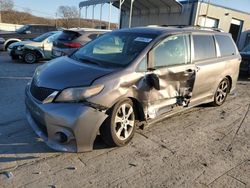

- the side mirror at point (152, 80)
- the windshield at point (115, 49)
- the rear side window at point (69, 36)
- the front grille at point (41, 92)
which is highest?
the windshield at point (115, 49)

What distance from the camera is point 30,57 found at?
35.9 feet

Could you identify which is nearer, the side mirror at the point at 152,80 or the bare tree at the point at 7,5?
the side mirror at the point at 152,80

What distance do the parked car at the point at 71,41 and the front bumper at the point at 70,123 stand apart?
5741 millimetres

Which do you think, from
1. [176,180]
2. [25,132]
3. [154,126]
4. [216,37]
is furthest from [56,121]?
[216,37]

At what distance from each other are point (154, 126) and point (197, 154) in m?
1.05

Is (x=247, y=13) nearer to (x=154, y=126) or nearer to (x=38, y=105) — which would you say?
(x=154, y=126)

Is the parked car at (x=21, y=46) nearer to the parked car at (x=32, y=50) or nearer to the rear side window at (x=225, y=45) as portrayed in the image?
the parked car at (x=32, y=50)

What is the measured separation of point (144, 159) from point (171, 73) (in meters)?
1.51

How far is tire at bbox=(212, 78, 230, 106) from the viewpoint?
578 centimetres

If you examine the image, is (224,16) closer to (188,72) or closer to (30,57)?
(30,57)

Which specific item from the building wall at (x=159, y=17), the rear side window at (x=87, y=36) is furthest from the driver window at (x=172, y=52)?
the building wall at (x=159, y=17)

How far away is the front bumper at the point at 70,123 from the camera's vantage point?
313cm

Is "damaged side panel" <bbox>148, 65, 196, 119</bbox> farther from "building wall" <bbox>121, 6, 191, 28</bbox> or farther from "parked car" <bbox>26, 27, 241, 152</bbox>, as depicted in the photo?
"building wall" <bbox>121, 6, 191, 28</bbox>

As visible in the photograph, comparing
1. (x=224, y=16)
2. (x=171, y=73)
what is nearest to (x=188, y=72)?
(x=171, y=73)
